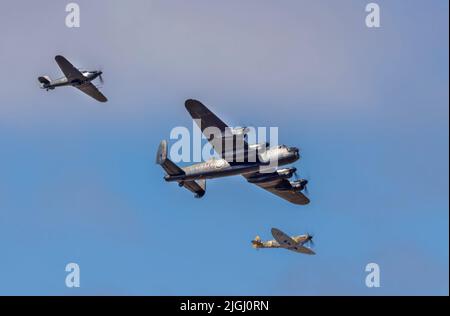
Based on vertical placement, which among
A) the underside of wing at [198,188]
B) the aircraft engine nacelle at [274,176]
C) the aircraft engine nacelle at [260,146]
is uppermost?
the aircraft engine nacelle at [260,146]

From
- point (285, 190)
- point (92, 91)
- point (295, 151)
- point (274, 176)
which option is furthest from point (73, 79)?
point (295, 151)

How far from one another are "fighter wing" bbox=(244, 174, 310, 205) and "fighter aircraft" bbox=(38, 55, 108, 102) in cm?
1639

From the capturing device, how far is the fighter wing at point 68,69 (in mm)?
73106

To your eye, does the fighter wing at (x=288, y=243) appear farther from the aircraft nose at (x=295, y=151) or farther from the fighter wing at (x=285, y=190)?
the aircraft nose at (x=295, y=151)

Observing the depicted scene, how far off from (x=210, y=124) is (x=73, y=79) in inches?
638

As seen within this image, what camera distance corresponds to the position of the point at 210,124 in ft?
211

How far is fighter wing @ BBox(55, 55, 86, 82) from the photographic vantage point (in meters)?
73.1

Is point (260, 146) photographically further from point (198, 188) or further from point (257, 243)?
point (257, 243)

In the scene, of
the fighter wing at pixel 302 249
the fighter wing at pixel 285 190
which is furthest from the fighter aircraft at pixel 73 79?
the fighter wing at pixel 302 249

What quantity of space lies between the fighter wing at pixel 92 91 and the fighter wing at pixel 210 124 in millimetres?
15434

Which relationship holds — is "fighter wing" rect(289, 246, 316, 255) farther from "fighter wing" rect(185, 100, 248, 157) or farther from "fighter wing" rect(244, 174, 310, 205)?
"fighter wing" rect(185, 100, 248, 157)

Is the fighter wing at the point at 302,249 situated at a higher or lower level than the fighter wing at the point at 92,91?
lower
